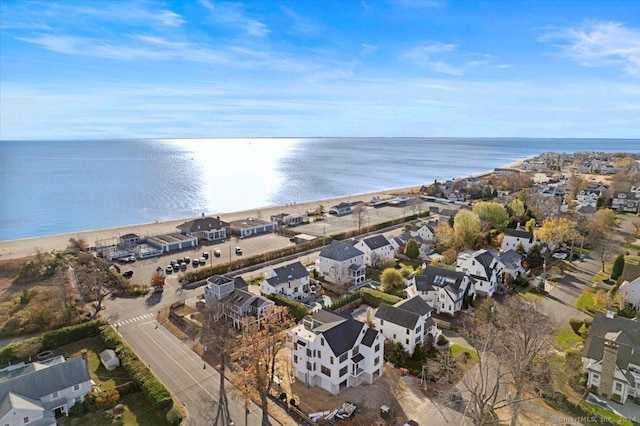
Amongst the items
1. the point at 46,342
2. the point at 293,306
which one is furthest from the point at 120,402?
the point at 293,306

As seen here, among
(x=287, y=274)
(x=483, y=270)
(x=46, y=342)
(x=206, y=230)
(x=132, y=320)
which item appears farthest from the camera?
(x=206, y=230)

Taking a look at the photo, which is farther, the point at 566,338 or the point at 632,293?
the point at 632,293

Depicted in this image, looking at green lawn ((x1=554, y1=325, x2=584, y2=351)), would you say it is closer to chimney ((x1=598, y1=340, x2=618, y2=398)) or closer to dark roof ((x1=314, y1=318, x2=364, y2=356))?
chimney ((x1=598, y1=340, x2=618, y2=398))

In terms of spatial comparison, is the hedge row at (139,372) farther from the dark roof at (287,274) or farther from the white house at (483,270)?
the white house at (483,270)

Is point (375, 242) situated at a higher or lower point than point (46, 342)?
higher

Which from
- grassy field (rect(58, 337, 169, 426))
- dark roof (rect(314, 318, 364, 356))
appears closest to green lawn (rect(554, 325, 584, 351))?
dark roof (rect(314, 318, 364, 356))

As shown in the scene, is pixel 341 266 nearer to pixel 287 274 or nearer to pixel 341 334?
pixel 287 274
